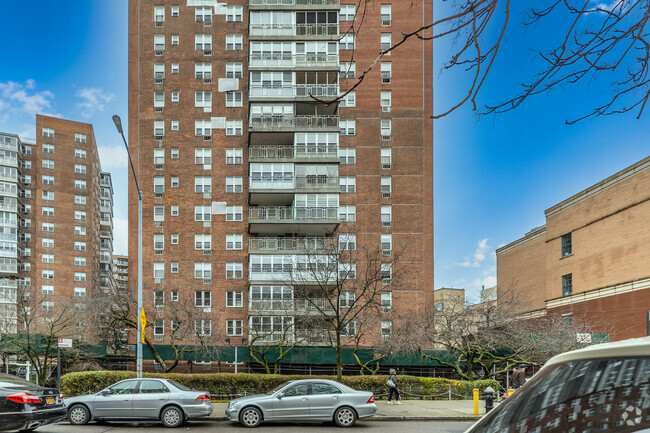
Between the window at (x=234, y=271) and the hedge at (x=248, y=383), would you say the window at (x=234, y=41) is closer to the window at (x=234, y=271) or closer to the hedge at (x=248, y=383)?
the window at (x=234, y=271)

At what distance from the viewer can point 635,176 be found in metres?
41.8

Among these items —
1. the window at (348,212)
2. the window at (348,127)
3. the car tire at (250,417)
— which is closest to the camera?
→ the car tire at (250,417)

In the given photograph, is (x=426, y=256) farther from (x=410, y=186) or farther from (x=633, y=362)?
(x=633, y=362)

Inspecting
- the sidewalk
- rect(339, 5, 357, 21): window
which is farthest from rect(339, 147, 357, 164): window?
the sidewalk

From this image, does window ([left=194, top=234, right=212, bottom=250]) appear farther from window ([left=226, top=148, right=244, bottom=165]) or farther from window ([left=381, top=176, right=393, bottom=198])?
window ([left=381, top=176, right=393, bottom=198])

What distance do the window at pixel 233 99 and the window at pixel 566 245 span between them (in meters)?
30.8

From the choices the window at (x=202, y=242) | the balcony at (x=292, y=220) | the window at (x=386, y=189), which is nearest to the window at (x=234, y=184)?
the balcony at (x=292, y=220)

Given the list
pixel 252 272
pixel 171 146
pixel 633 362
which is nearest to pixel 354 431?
pixel 633 362

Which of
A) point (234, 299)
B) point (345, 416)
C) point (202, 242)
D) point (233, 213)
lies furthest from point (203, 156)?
point (345, 416)

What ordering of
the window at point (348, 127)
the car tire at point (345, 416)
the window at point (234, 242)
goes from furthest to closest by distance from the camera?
the window at point (348, 127), the window at point (234, 242), the car tire at point (345, 416)

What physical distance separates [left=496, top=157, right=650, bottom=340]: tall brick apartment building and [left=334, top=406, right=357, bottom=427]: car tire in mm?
24271

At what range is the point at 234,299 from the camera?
52375 mm

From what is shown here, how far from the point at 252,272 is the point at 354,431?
32916mm

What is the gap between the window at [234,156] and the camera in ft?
177
